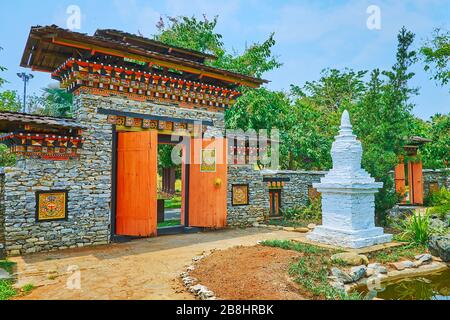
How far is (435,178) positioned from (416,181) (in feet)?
6.39

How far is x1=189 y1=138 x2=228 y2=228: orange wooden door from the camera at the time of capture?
37.2ft

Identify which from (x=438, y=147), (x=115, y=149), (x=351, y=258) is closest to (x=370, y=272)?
(x=351, y=258)

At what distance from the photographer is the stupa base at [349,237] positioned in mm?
8203

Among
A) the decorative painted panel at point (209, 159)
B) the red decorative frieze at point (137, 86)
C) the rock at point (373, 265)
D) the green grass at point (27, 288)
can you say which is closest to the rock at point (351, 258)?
the rock at point (373, 265)

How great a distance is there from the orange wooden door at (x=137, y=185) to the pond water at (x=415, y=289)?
5974 millimetres

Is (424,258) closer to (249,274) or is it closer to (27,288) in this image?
(249,274)

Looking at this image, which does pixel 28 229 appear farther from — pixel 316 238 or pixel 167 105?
pixel 316 238

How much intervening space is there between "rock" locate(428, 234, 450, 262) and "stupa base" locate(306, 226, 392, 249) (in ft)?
3.66

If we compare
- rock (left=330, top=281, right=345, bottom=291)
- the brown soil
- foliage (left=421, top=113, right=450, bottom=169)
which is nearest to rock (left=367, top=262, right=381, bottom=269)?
rock (left=330, top=281, right=345, bottom=291)

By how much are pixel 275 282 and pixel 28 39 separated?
842 centimetres

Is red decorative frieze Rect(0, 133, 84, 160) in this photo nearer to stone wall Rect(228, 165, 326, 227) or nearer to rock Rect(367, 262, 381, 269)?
stone wall Rect(228, 165, 326, 227)

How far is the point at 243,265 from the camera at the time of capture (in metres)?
6.43

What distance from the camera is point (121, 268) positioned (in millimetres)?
6699
